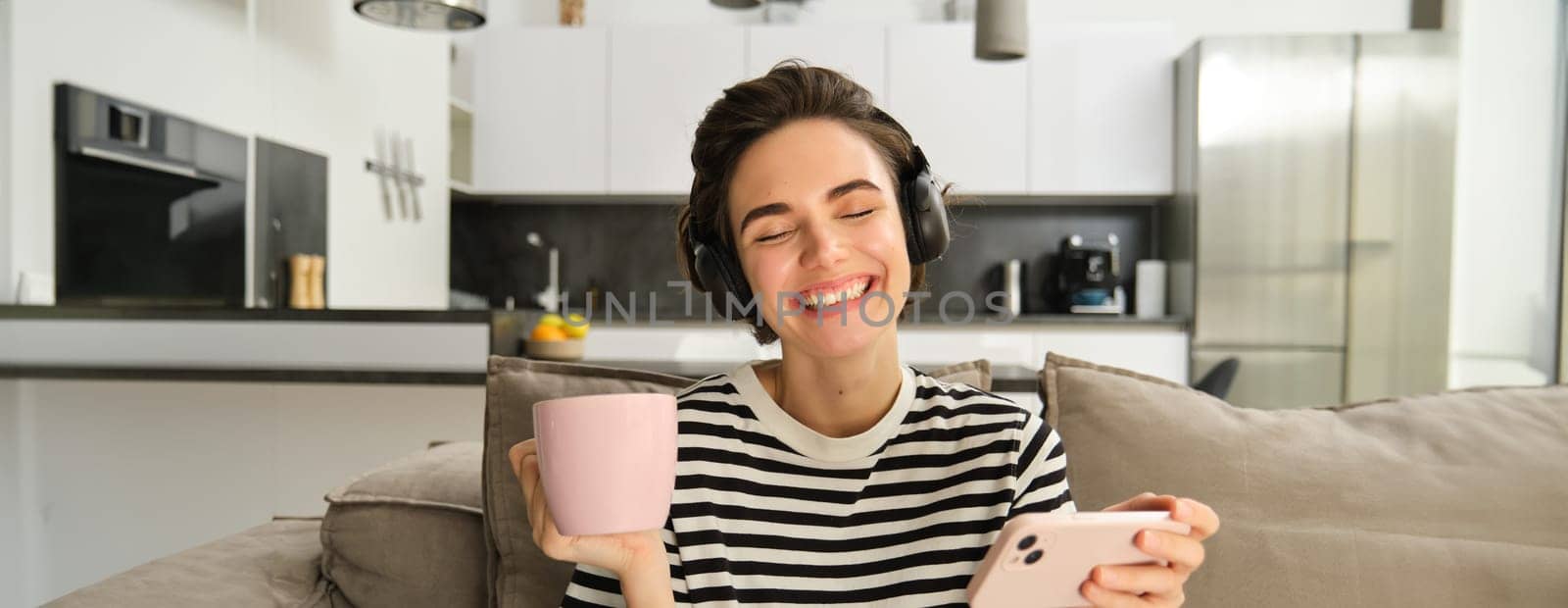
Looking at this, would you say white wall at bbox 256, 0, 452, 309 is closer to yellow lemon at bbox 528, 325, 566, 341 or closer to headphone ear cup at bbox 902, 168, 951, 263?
yellow lemon at bbox 528, 325, 566, 341

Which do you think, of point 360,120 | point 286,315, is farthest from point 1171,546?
point 360,120

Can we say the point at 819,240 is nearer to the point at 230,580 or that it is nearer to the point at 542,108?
the point at 230,580

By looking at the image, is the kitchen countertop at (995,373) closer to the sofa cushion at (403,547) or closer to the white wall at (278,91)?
the sofa cushion at (403,547)

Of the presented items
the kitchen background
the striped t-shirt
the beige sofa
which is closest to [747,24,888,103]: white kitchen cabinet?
the kitchen background

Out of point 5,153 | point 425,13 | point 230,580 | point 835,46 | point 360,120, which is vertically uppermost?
point 835,46

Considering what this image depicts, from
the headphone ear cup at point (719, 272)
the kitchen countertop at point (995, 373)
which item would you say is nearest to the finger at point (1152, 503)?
the headphone ear cup at point (719, 272)

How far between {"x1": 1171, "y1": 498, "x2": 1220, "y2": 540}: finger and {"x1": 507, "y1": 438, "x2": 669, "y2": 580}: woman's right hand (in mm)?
428

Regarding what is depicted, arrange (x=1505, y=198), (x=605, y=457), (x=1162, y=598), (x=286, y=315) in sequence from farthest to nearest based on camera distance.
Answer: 1. (x=1505, y=198)
2. (x=286, y=315)
3. (x=1162, y=598)
4. (x=605, y=457)

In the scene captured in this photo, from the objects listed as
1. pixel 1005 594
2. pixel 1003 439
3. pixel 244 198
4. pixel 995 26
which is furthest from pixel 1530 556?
pixel 244 198

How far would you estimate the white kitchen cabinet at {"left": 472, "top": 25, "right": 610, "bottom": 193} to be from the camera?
190 inches

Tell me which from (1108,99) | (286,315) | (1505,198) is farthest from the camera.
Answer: (1108,99)

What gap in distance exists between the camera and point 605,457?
0.72 metres

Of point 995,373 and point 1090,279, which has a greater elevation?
point 1090,279

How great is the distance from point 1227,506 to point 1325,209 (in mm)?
3733
